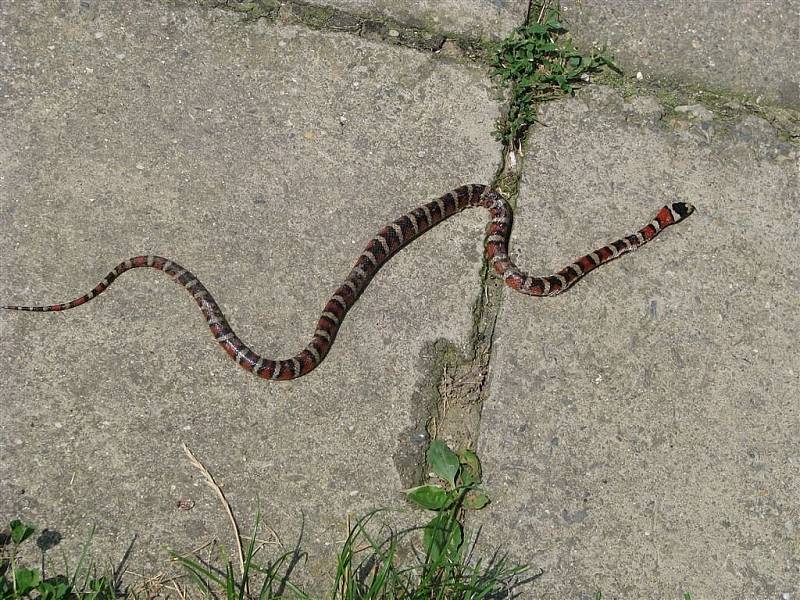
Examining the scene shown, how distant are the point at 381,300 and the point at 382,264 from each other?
30 centimetres

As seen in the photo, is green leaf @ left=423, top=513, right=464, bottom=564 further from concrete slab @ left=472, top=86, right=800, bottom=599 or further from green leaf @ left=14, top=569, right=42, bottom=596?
green leaf @ left=14, top=569, right=42, bottom=596

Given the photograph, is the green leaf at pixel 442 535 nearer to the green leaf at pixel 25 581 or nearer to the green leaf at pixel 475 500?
the green leaf at pixel 475 500

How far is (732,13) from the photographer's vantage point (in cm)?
766

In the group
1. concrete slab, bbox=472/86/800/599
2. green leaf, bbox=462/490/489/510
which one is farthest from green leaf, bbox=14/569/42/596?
concrete slab, bbox=472/86/800/599

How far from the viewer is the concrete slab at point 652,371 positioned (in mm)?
5285

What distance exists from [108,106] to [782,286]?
5.57 m

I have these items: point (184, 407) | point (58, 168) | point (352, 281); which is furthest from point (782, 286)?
point (58, 168)

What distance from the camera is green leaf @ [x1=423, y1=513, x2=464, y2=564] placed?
488cm

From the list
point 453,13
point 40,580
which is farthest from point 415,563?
point 453,13

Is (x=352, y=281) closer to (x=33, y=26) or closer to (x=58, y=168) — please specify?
(x=58, y=168)

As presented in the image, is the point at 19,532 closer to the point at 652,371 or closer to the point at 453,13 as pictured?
the point at 652,371

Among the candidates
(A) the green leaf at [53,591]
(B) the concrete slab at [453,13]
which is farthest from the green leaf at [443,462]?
(B) the concrete slab at [453,13]

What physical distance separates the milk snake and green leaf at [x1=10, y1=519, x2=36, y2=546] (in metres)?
1.53

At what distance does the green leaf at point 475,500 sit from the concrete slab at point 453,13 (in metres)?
4.10
